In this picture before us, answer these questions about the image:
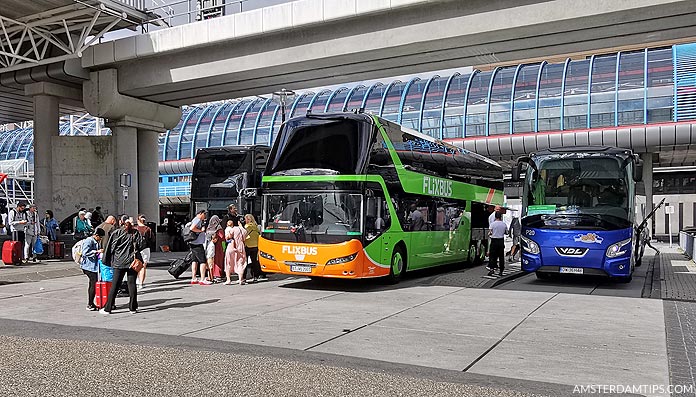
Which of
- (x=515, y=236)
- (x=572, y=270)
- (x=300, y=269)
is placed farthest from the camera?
(x=515, y=236)

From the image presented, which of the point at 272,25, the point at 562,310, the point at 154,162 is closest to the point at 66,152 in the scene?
the point at 154,162

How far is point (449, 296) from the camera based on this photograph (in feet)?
42.0

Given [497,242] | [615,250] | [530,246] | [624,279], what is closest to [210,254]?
[497,242]

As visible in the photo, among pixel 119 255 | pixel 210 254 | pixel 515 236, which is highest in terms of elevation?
pixel 119 255

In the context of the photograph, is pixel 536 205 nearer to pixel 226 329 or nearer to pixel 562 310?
pixel 562 310

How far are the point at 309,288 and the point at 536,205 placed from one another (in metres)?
5.77

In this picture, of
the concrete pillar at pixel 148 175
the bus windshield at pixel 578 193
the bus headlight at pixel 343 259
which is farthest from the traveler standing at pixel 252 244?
the concrete pillar at pixel 148 175

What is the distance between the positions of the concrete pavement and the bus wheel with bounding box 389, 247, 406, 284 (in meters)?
0.28

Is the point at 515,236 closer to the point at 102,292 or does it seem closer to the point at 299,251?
the point at 299,251

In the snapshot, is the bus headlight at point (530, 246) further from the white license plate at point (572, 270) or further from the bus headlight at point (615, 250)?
the bus headlight at point (615, 250)

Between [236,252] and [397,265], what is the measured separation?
3807 millimetres

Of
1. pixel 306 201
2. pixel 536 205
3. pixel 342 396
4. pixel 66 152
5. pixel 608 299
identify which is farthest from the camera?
pixel 66 152

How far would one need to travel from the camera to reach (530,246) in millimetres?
14812

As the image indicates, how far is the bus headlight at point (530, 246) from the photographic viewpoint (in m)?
14.7
